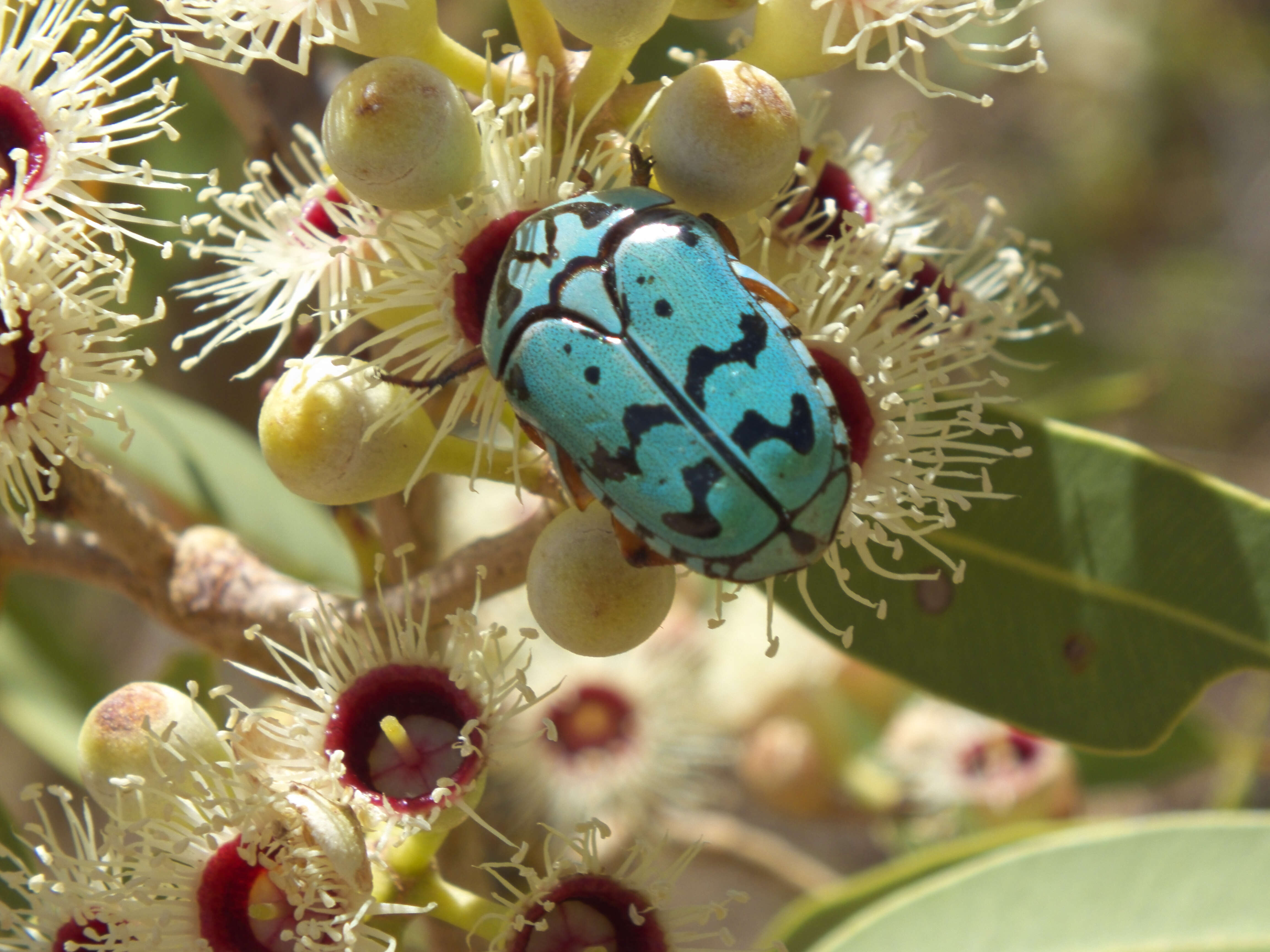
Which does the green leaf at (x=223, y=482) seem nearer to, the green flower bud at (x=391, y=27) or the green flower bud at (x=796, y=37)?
the green flower bud at (x=391, y=27)

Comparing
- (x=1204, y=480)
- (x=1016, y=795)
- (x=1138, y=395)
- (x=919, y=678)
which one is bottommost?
(x=1016, y=795)

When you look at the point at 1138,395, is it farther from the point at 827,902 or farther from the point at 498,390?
the point at 498,390

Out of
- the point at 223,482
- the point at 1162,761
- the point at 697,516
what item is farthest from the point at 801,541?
the point at 1162,761

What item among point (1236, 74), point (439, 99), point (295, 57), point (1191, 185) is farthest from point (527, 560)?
point (1191, 185)

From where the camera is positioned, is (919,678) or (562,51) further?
(919,678)

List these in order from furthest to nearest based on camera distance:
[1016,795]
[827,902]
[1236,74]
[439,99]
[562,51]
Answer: [1236,74]
[1016,795]
[827,902]
[562,51]
[439,99]

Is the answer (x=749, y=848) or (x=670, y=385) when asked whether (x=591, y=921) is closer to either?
(x=670, y=385)

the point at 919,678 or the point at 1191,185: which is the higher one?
the point at 1191,185
